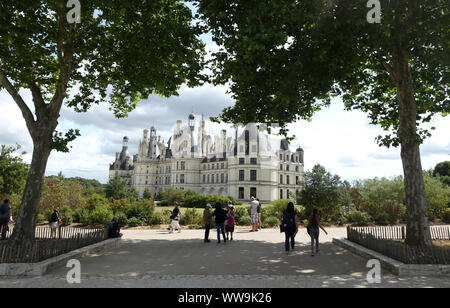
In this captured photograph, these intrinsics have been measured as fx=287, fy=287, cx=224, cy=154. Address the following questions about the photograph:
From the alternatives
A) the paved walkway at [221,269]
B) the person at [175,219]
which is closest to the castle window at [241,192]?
the person at [175,219]

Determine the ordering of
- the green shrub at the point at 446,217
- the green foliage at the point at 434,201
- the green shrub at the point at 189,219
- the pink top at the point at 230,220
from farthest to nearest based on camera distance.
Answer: the green foliage at the point at 434,201 < the green shrub at the point at 446,217 < the green shrub at the point at 189,219 < the pink top at the point at 230,220

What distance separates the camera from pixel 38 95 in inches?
408

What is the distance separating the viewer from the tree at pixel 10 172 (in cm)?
1859

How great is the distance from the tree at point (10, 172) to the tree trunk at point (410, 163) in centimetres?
2156

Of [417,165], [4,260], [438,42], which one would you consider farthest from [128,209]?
[438,42]

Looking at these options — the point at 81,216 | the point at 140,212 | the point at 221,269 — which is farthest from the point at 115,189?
the point at 221,269

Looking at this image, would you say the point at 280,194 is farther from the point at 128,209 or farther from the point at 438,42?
the point at 438,42

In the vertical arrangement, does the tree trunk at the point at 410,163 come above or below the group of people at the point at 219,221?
above

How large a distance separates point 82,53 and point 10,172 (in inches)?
483

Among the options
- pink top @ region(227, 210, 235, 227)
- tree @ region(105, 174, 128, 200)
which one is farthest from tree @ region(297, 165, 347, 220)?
tree @ region(105, 174, 128, 200)

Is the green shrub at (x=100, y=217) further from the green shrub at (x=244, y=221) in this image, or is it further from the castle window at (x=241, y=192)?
the castle window at (x=241, y=192)

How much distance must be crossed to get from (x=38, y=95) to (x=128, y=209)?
41.2 ft

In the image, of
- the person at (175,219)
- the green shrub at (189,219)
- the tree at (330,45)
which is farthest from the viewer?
the green shrub at (189,219)

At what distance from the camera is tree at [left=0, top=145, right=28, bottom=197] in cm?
1859
